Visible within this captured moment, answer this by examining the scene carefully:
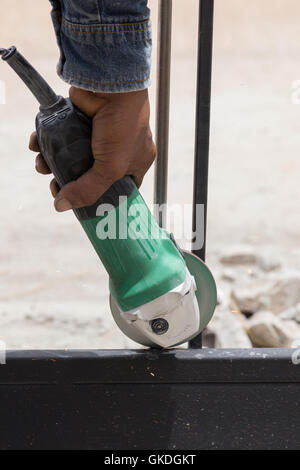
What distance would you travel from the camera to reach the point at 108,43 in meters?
0.78

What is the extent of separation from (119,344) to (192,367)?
1025mm

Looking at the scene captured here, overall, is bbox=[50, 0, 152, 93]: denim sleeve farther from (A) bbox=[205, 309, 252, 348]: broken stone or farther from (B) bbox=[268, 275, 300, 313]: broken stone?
(B) bbox=[268, 275, 300, 313]: broken stone

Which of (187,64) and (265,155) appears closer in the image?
(265,155)

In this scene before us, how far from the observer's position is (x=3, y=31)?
1.46 m

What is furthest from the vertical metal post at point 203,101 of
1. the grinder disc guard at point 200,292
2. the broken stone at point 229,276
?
the broken stone at point 229,276

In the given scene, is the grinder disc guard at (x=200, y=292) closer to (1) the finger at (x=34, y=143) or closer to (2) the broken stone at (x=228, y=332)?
(1) the finger at (x=34, y=143)

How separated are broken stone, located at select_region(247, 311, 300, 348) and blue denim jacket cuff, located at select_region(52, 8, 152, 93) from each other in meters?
1.18

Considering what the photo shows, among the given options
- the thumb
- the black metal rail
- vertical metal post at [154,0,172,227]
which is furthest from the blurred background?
the black metal rail

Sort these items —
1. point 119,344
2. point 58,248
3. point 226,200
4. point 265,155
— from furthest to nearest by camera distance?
point 265,155 → point 226,200 → point 58,248 → point 119,344

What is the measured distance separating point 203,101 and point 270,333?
1006 millimetres

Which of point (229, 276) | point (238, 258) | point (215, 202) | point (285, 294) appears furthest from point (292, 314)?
point (215, 202)
